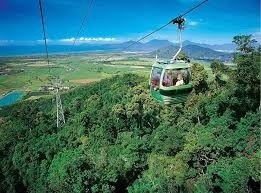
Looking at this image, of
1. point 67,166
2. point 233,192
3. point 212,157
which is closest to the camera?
point 233,192

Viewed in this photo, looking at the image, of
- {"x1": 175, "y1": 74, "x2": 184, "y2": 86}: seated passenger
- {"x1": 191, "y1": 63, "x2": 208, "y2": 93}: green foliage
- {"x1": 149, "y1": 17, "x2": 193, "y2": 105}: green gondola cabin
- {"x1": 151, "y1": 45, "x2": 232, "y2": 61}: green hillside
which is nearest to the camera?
{"x1": 149, "y1": 17, "x2": 193, "y2": 105}: green gondola cabin

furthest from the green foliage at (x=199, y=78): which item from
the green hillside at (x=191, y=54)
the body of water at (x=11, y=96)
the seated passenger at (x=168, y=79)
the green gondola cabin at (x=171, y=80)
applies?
the body of water at (x=11, y=96)

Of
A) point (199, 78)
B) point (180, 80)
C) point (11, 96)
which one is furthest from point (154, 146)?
point (11, 96)

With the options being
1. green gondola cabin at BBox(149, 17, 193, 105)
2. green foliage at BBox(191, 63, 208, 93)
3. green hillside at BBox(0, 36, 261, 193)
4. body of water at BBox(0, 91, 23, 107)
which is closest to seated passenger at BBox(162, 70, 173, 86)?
green gondola cabin at BBox(149, 17, 193, 105)

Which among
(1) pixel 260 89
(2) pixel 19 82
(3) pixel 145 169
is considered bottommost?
(2) pixel 19 82

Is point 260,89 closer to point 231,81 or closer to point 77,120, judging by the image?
point 231,81

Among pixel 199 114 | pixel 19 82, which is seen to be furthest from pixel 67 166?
pixel 19 82

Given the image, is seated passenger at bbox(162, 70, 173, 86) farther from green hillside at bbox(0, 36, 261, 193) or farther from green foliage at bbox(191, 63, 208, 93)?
green foliage at bbox(191, 63, 208, 93)

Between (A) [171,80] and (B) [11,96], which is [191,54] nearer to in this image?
(A) [171,80]

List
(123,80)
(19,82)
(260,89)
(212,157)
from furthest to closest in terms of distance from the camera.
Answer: (19,82)
(123,80)
(260,89)
(212,157)

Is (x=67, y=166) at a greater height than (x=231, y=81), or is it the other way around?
(x=231, y=81)
